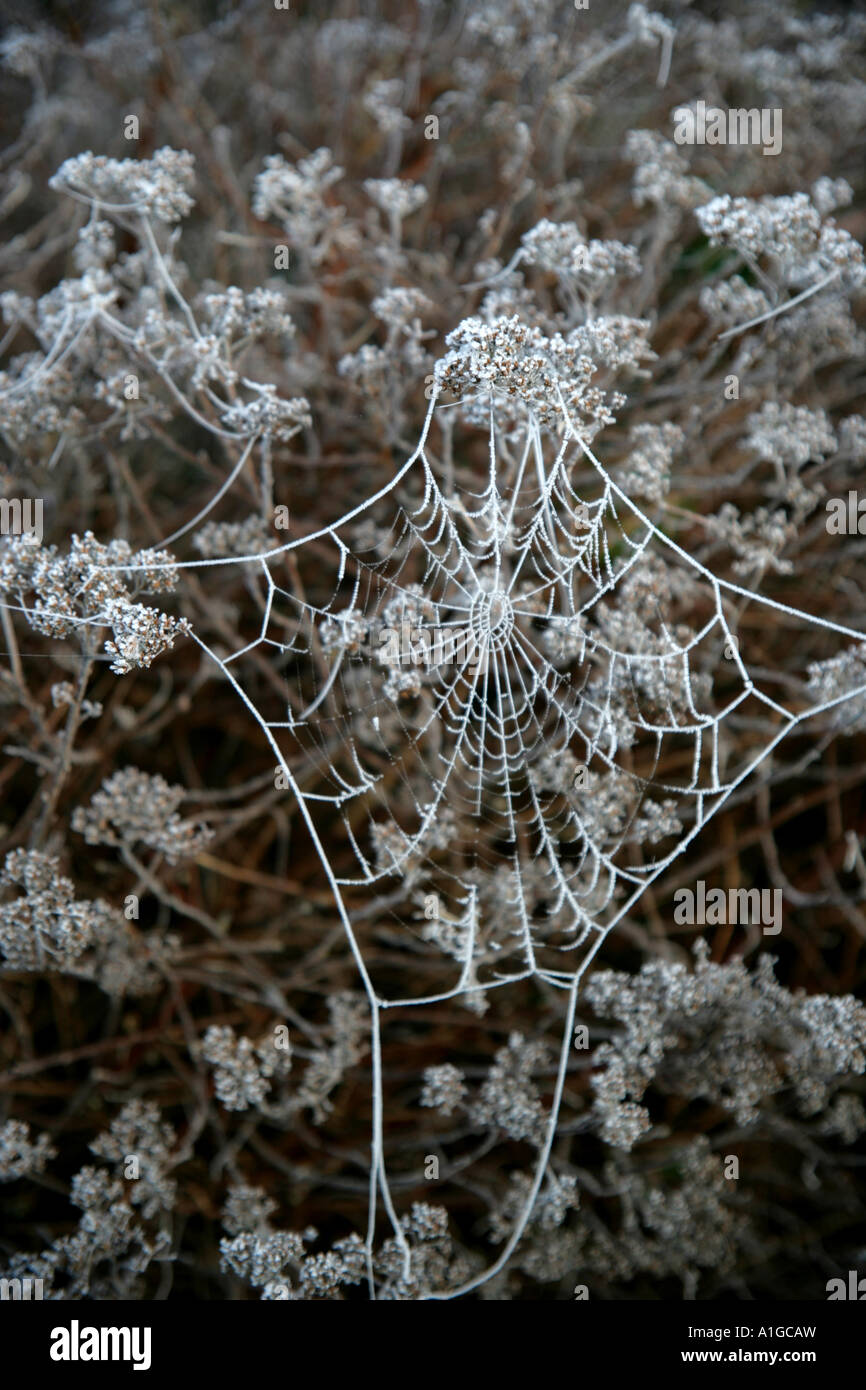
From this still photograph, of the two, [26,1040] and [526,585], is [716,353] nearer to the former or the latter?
[526,585]

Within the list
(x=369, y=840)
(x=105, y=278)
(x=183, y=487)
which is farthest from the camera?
(x=183, y=487)

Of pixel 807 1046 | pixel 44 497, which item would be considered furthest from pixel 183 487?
pixel 807 1046

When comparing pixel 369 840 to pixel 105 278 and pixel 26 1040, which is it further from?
pixel 105 278

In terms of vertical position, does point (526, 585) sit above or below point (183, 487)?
below

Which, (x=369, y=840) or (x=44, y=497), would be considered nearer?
(x=44, y=497)
